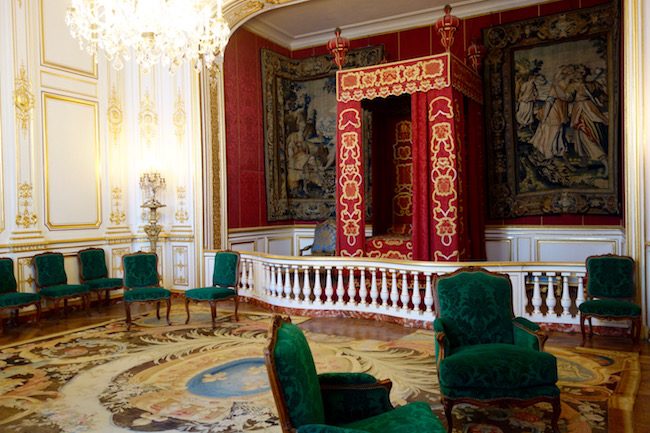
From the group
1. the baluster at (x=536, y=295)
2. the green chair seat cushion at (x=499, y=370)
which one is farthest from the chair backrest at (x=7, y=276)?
the baluster at (x=536, y=295)

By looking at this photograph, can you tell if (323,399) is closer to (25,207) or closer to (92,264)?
(25,207)

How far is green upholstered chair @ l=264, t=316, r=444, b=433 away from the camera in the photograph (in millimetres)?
1892

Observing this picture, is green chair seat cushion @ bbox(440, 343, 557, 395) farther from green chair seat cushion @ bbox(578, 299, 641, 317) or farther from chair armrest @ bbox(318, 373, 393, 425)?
green chair seat cushion @ bbox(578, 299, 641, 317)

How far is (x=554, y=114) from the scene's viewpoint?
7664 mm

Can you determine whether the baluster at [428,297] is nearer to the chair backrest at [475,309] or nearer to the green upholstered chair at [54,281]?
the chair backrest at [475,309]

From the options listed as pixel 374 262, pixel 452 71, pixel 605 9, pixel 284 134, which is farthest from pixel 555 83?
pixel 284 134

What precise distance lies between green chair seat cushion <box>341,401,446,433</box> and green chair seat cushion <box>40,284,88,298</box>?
5272 mm

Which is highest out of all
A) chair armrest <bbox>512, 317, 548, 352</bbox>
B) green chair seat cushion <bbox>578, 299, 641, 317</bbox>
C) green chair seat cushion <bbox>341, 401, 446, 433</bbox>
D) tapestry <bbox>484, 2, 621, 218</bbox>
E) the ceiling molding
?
the ceiling molding

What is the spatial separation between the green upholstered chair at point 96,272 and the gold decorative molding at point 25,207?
Result: 0.78m

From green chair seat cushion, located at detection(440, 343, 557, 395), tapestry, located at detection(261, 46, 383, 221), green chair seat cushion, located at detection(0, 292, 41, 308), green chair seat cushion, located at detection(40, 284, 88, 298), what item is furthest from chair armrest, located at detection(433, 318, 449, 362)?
tapestry, located at detection(261, 46, 383, 221)

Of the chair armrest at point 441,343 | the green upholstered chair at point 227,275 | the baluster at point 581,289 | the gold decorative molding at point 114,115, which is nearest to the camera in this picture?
the chair armrest at point 441,343

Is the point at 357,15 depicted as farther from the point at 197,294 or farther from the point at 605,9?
the point at 197,294

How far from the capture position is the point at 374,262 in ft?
20.4

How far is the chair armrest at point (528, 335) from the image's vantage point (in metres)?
3.28
